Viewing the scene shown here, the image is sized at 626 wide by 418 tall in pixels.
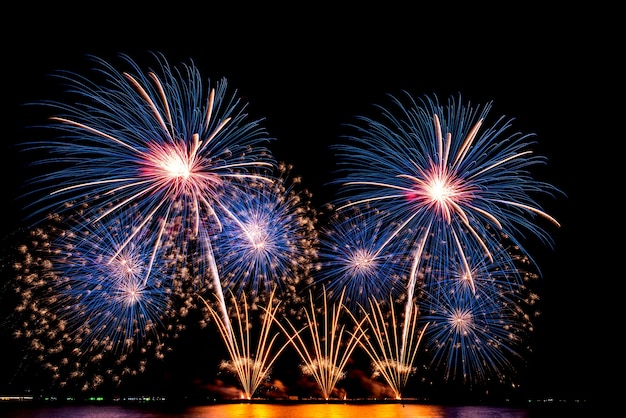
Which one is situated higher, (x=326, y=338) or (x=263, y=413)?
(x=326, y=338)

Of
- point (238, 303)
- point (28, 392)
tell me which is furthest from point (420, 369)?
point (28, 392)

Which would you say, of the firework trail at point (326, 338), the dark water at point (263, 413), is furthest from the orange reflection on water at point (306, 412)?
the firework trail at point (326, 338)

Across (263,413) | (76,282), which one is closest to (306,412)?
(263,413)

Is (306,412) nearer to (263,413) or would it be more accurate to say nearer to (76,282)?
(263,413)

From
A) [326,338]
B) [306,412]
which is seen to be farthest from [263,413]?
[326,338]

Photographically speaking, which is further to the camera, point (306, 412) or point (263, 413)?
point (306, 412)

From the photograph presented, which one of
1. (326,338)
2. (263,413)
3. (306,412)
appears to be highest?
(326,338)

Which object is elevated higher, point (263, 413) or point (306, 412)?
point (306, 412)

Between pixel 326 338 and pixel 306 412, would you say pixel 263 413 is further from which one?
pixel 326 338

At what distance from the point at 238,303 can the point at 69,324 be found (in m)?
8.43

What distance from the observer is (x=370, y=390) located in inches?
1788

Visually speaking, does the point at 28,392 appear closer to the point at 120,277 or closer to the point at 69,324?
the point at 69,324

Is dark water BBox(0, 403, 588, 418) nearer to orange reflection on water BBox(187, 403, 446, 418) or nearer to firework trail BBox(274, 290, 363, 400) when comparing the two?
orange reflection on water BBox(187, 403, 446, 418)

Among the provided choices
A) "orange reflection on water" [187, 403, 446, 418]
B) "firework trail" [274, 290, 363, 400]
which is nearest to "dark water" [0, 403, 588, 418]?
"orange reflection on water" [187, 403, 446, 418]
